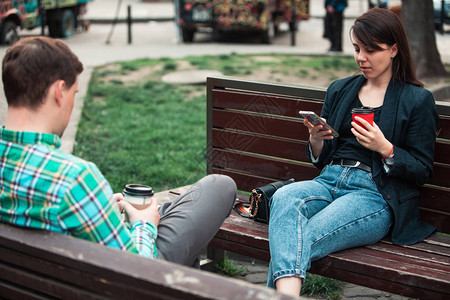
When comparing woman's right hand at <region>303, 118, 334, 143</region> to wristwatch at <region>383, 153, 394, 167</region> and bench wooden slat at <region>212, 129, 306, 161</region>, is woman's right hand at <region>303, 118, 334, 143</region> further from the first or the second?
bench wooden slat at <region>212, 129, 306, 161</region>

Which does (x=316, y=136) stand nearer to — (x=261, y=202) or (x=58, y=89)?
(x=261, y=202)

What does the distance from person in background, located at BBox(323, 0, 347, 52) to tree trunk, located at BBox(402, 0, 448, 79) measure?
157 inches

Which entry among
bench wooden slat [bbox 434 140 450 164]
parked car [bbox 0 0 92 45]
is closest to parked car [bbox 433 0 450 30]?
parked car [bbox 0 0 92 45]

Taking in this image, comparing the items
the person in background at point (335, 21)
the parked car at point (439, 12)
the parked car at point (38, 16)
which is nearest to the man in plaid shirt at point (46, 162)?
the parked car at point (38, 16)

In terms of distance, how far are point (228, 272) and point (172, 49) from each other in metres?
10.8

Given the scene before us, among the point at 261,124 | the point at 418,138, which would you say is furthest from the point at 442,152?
the point at 261,124

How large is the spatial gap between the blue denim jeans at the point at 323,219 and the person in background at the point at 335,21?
37.0ft

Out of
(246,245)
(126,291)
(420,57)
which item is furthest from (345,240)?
(420,57)

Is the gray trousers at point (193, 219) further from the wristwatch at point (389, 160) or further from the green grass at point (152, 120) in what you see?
the green grass at point (152, 120)

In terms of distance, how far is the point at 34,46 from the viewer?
1.96 m

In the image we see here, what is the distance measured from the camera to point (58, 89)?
6.55 feet

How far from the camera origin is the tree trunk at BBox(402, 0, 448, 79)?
9.90m

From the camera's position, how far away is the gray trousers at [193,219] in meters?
2.44

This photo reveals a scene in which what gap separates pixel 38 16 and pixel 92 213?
44.9ft
